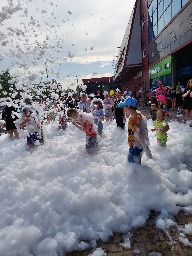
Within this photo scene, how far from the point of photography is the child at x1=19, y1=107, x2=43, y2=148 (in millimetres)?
9383

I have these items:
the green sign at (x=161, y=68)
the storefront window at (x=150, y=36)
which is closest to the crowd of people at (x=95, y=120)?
the green sign at (x=161, y=68)

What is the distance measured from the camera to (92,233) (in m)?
4.56

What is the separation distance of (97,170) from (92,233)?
2053 mm

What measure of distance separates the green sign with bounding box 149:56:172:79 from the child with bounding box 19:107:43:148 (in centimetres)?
1361

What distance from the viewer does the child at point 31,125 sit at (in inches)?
369

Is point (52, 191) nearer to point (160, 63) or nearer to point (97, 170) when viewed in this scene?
point (97, 170)

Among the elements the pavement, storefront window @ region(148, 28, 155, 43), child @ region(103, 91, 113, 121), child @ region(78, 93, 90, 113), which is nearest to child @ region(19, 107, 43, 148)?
child @ region(78, 93, 90, 113)

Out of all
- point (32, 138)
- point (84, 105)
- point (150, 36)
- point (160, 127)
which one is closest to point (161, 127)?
point (160, 127)

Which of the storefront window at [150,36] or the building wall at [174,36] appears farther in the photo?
the storefront window at [150,36]

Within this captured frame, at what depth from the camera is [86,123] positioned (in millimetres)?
7770

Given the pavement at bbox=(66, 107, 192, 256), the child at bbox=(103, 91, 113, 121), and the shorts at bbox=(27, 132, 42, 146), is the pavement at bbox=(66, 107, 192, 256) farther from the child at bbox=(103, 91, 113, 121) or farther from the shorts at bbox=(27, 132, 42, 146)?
the child at bbox=(103, 91, 113, 121)

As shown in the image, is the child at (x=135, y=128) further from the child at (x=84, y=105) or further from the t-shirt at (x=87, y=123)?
the child at (x=84, y=105)

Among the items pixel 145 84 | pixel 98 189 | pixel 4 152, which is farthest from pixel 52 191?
pixel 145 84

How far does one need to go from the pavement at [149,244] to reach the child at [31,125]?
569 centimetres
